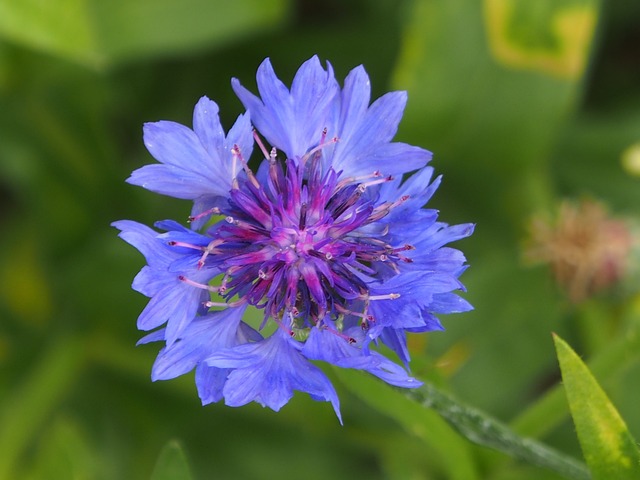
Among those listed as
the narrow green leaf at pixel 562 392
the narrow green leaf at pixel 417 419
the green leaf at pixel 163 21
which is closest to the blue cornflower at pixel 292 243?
the narrow green leaf at pixel 417 419

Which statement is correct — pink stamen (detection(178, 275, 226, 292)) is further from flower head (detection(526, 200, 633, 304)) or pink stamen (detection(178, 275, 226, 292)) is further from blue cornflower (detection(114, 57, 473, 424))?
flower head (detection(526, 200, 633, 304))

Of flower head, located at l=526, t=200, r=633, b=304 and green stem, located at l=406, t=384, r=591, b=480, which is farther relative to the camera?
flower head, located at l=526, t=200, r=633, b=304

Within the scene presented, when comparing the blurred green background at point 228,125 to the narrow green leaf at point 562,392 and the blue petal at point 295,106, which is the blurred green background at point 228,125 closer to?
the narrow green leaf at point 562,392

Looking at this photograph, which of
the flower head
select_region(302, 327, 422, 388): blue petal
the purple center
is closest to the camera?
select_region(302, 327, 422, 388): blue petal

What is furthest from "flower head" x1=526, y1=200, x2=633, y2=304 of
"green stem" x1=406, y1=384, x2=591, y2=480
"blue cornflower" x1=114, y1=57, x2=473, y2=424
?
"blue cornflower" x1=114, y1=57, x2=473, y2=424

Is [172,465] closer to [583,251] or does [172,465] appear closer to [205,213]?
[205,213]

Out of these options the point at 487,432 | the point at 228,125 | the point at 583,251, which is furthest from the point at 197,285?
the point at 228,125

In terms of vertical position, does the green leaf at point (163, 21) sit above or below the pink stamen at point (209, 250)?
above
